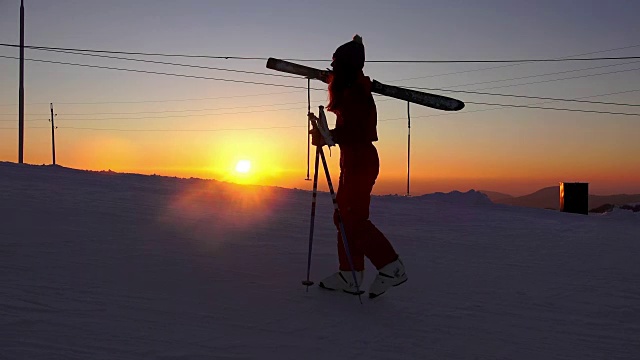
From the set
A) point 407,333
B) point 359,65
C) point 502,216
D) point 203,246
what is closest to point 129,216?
point 203,246

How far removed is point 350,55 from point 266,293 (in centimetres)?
225

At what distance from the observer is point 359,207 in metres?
4.80

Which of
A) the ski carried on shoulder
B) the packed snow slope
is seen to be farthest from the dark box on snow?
the ski carried on shoulder

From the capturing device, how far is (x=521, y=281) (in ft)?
19.6

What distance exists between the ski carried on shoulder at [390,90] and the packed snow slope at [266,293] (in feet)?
6.04

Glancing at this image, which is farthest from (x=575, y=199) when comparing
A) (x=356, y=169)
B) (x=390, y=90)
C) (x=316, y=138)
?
(x=316, y=138)

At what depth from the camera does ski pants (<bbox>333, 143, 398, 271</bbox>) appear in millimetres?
4727

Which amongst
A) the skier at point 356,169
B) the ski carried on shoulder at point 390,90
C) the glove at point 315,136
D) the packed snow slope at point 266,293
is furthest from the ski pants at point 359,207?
the ski carried on shoulder at point 390,90

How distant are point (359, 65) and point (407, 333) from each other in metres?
2.41

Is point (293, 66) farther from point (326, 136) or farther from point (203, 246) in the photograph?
point (203, 246)

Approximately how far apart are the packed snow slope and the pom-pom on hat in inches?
82.2

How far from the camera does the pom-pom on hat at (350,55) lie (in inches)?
195

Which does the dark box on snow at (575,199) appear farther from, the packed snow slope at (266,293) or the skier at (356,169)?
the skier at (356,169)

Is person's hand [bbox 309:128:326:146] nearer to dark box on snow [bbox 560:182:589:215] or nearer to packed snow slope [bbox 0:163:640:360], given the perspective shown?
packed snow slope [bbox 0:163:640:360]
